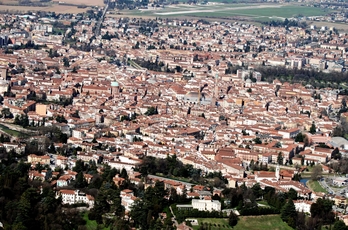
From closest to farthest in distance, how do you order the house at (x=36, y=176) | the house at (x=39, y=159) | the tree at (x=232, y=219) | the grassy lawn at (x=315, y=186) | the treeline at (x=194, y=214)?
1. the treeline at (x=194, y=214)
2. the tree at (x=232, y=219)
3. the house at (x=36, y=176)
4. the grassy lawn at (x=315, y=186)
5. the house at (x=39, y=159)

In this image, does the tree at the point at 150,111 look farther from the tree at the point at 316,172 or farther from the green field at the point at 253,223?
the green field at the point at 253,223

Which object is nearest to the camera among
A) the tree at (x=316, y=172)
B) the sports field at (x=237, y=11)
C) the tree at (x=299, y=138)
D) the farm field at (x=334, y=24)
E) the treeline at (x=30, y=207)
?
the treeline at (x=30, y=207)

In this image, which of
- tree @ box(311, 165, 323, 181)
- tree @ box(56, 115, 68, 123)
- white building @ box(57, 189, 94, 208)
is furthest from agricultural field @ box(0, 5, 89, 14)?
white building @ box(57, 189, 94, 208)

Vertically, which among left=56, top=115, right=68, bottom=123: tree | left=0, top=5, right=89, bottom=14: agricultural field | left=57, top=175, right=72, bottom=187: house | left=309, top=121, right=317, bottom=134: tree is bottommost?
left=0, top=5, right=89, bottom=14: agricultural field

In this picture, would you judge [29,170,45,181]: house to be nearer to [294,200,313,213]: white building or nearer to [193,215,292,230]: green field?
[193,215,292,230]: green field

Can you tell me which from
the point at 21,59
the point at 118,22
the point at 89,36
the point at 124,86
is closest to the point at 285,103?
the point at 124,86

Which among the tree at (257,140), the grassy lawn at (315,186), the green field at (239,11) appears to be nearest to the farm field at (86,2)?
the green field at (239,11)

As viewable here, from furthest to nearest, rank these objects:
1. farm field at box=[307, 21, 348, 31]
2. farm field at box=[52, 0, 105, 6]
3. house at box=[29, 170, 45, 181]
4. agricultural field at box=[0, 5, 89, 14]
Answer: farm field at box=[52, 0, 105, 6] < farm field at box=[307, 21, 348, 31] < agricultural field at box=[0, 5, 89, 14] < house at box=[29, 170, 45, 181]
